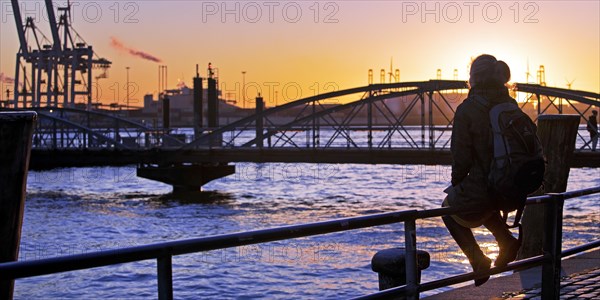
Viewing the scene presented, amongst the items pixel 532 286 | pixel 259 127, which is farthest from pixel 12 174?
pixel 259 127

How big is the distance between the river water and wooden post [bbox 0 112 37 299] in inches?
446

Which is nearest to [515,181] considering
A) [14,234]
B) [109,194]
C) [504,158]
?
[504,158]

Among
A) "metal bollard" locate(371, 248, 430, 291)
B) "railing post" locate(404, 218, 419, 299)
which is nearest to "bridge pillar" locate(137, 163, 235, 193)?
"metal bollard" locate(371, 248, 430, 291)

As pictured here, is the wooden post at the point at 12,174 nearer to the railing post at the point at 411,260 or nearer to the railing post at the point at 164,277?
the railing post at the point at 164,277

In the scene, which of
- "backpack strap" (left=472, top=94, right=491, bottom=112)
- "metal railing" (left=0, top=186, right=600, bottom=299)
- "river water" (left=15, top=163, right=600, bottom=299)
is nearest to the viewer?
"metal railing" (left=0, top=186, right=600, bottom=299)

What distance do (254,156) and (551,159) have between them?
29.5 meters

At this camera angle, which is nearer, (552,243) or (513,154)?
(513,154)

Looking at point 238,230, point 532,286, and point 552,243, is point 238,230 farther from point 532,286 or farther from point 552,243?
point 552,243

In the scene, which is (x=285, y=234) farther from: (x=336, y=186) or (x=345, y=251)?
(x=336, y=186)

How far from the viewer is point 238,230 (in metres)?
28.7

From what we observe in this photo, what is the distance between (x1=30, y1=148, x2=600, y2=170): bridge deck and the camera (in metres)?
35.1

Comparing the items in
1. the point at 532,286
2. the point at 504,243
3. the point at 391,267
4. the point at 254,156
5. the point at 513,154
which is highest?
the point at 513,154

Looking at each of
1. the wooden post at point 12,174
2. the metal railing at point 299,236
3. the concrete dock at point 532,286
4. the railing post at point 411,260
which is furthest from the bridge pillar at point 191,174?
the railing post at point 411,260

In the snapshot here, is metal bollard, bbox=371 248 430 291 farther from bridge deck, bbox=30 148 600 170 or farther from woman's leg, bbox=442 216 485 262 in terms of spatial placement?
bridge deck, bbox=30 148 600 170
